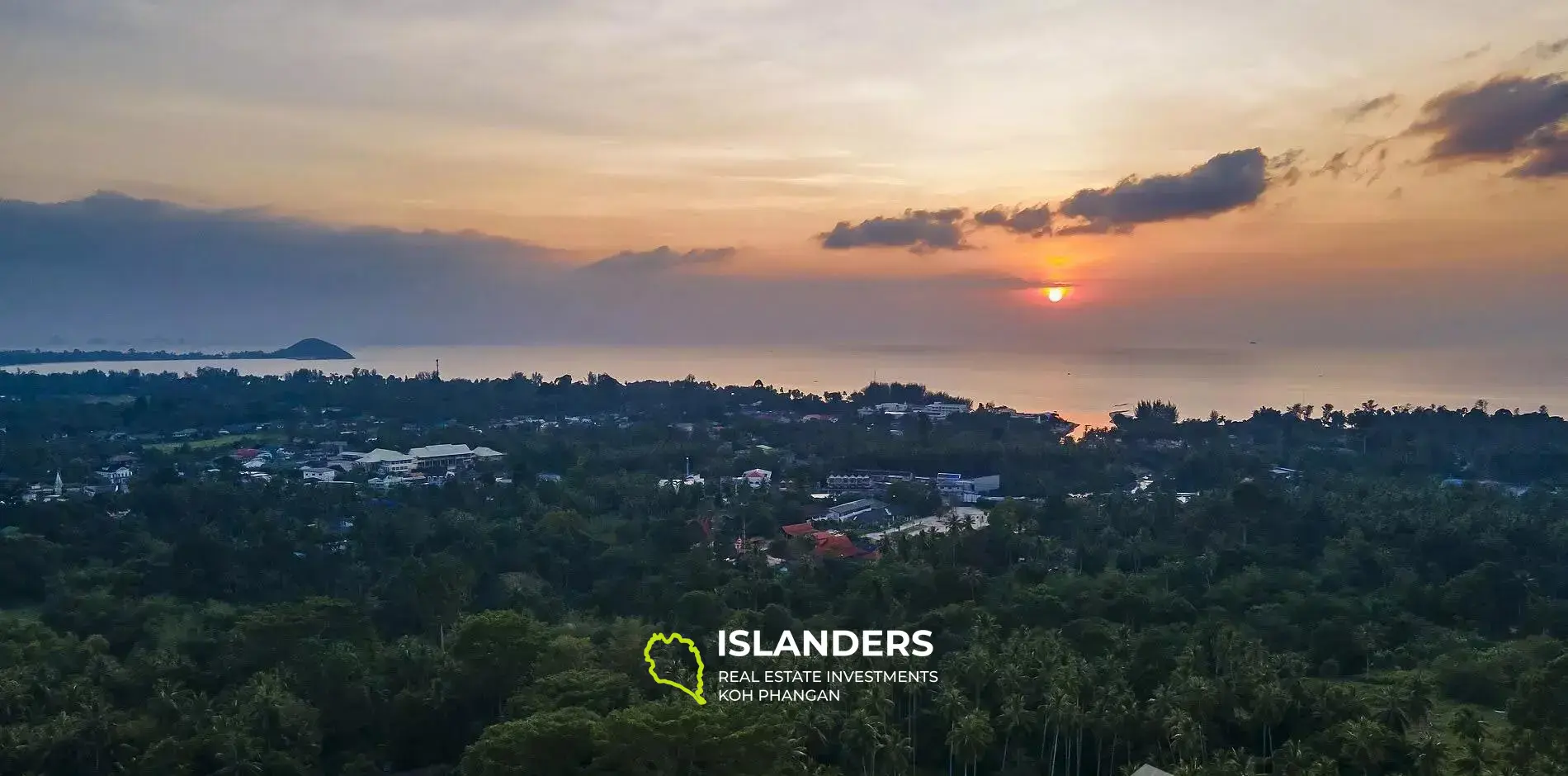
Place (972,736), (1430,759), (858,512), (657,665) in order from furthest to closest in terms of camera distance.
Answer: (858,512) < (657,665) < (972,736) < (1430,759)

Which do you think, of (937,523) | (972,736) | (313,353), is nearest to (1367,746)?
(972,736)

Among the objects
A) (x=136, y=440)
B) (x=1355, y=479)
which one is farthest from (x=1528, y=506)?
(x=136, y=440)

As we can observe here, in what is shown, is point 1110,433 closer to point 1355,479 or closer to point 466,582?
point 1355,479

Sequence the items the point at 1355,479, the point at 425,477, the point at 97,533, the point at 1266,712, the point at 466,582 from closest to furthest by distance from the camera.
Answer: the point at 1266,712, the point at 466,582, the point at 97,533, the point at 1355,479, the point at 425,477

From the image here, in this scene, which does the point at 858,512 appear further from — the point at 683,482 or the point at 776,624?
the point at 776,624

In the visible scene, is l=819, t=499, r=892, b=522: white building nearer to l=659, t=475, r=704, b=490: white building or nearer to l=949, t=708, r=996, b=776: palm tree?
l=659, t=475, r=704, b=490: white building

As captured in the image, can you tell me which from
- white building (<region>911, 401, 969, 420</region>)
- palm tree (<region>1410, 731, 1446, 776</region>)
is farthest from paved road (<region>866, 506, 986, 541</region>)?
white building (<region>911, 401, 969, 420</region>)

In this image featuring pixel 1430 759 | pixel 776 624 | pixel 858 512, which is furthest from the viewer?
pixel 858 512
